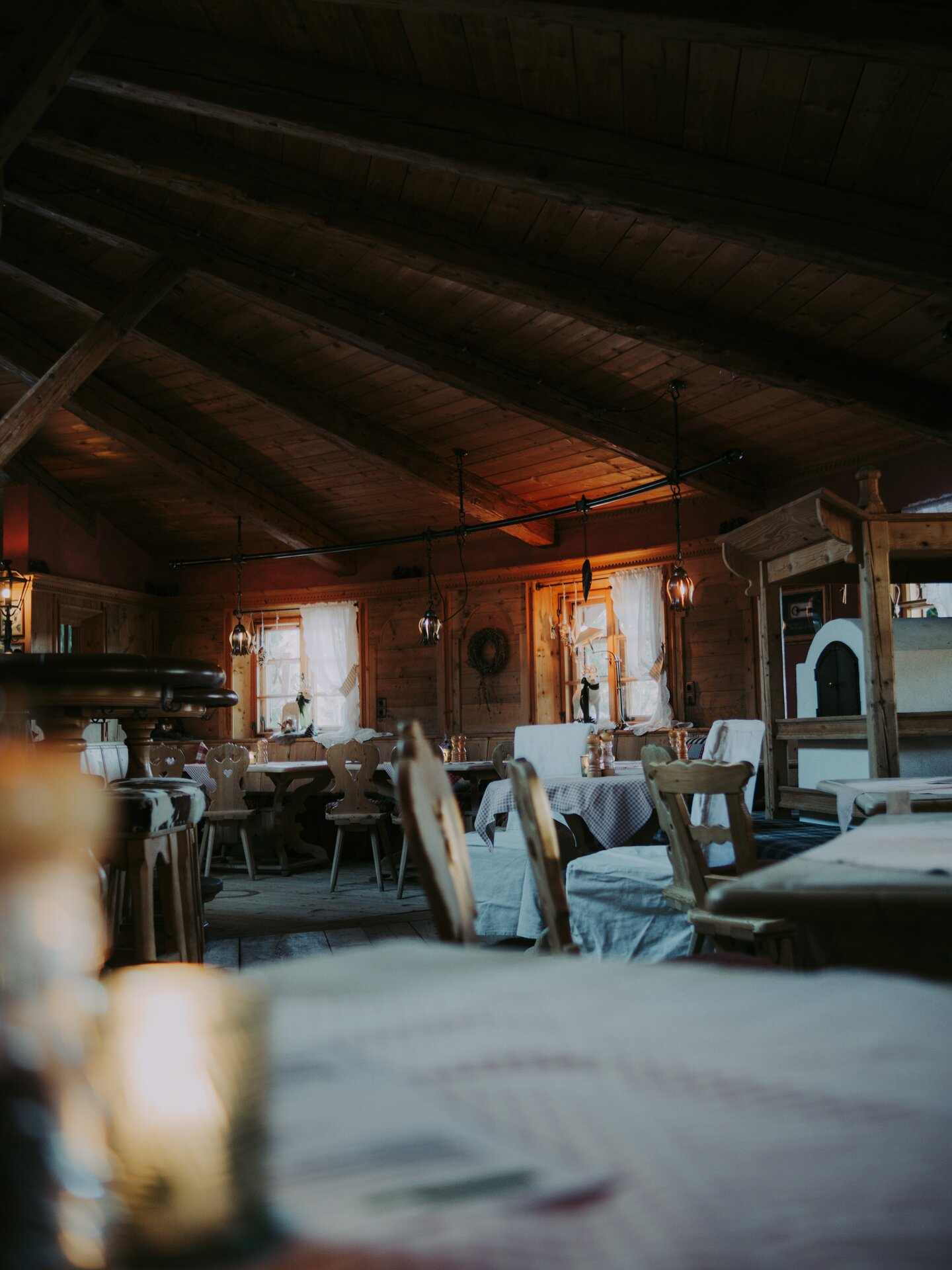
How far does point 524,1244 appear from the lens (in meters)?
0.33

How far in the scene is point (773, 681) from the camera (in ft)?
14.9

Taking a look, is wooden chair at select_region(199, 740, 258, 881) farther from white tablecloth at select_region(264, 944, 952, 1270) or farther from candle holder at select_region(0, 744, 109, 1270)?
candle holder at select_region(0, 744, 109, 1270)

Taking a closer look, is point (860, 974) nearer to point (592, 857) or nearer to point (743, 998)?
point (743, 998)

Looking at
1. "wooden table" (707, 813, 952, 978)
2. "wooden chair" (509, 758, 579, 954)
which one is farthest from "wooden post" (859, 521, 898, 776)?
"wooden chair" (509, 758, 579, 954)

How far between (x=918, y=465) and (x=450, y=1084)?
24.1 feet

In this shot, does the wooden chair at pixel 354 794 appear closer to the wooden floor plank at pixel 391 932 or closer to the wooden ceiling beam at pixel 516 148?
the wooden floor plank at pixel 391 932

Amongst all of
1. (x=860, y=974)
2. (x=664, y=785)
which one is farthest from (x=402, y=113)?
(x=860, y=974)

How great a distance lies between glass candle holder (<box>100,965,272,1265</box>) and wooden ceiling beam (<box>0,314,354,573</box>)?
Answer: 8.32m

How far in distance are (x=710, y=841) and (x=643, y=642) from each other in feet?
19.7

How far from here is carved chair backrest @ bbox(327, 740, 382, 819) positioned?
684 centimetres

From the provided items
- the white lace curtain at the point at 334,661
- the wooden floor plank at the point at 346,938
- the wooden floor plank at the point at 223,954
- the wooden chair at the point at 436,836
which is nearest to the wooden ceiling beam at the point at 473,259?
the wooden floor plank at the point at 346,938

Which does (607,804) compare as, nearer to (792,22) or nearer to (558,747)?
(558,747)

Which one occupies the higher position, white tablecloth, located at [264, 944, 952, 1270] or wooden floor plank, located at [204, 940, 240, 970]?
white tablecloth, located at [264, 944, 952, 1270]

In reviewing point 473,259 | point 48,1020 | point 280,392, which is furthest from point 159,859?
point 280,392
